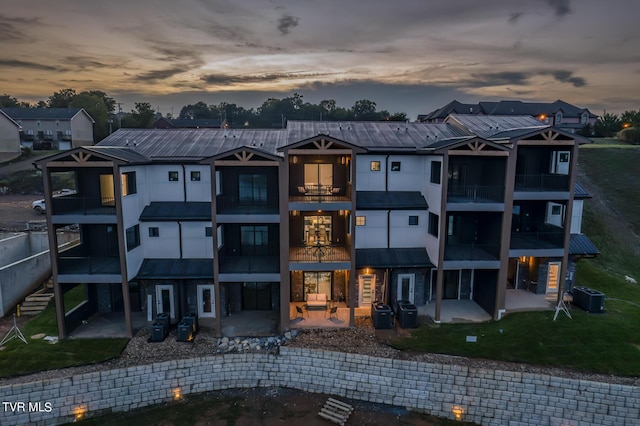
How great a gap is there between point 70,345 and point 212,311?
23.1 ft

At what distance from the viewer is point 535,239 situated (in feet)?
74.4

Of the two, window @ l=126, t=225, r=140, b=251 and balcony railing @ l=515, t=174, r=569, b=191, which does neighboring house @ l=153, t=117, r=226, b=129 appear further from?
balcony railing @ l=515, t=174, r=569, b=191

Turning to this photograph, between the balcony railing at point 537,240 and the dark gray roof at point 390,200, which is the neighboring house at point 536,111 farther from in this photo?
the dark gray roof at point 390,200

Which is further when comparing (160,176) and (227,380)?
(160,176)

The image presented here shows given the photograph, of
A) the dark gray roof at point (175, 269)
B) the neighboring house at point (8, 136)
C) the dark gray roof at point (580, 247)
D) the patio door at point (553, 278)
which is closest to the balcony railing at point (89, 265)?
the dark gray roof at point (175, 269)

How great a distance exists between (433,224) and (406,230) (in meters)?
1.69

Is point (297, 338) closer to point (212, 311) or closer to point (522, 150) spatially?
point (212, 311)

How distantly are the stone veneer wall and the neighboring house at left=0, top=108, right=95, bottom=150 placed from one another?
6767cm

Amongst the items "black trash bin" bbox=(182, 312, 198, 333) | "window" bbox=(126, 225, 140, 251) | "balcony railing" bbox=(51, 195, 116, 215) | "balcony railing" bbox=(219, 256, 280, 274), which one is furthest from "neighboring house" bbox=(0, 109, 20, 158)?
"balcony railing" bbox=(219, 256, 280, 274)

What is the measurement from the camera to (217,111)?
128 m

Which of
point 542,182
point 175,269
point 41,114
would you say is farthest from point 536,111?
point 41,114

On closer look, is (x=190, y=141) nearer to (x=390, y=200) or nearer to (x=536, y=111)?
(x=390, y=200)

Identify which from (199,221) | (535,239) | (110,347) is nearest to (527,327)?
(535,239)

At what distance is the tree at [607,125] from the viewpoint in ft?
232
